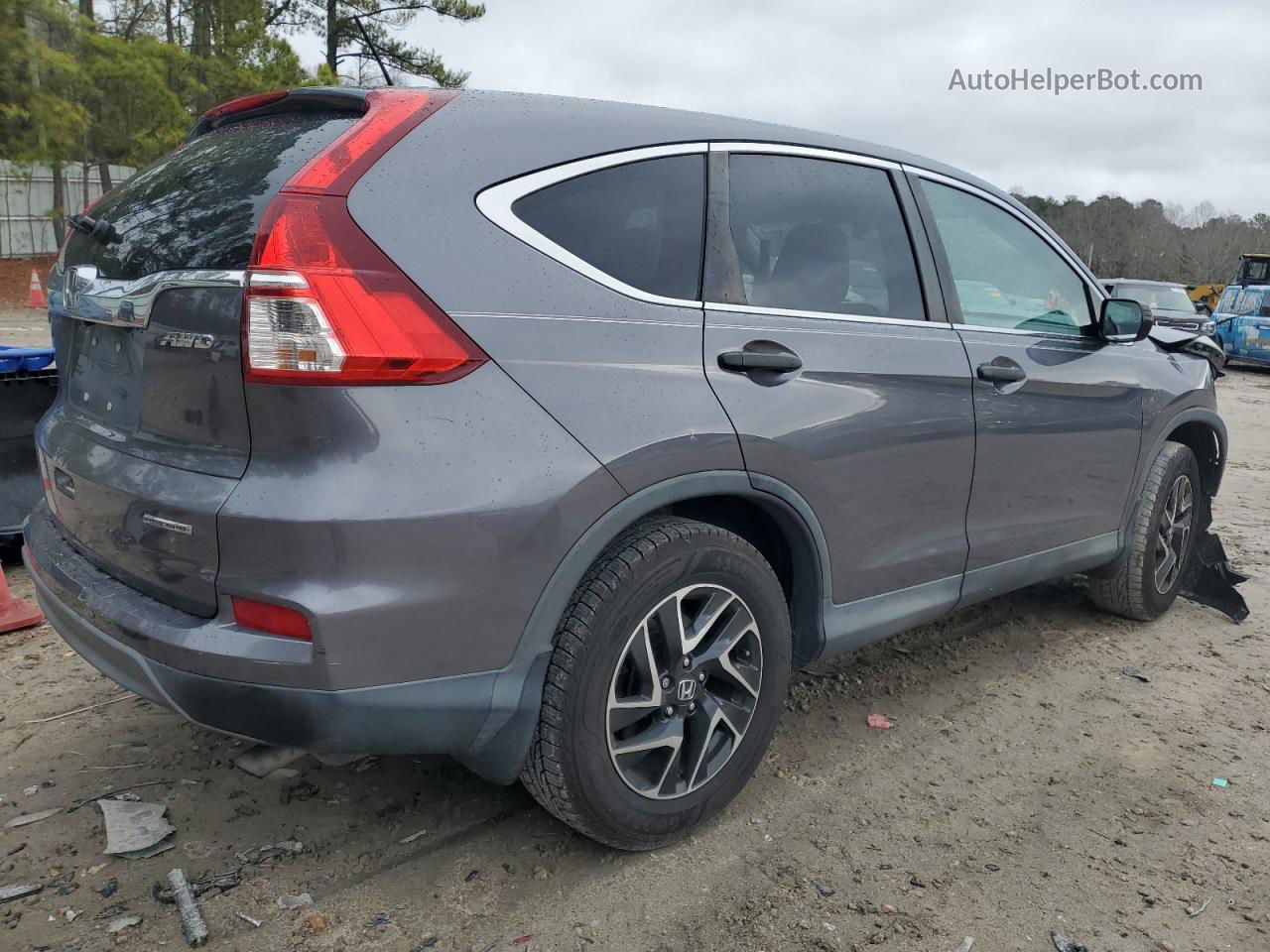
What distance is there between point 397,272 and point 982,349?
6.73ft

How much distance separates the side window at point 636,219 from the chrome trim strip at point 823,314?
0.30 ft

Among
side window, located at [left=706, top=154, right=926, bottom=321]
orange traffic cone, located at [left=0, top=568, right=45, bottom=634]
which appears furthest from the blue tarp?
side window, located at [left=706, top=154, right=926, bottom=321]

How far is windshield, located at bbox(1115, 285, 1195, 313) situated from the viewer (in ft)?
52.6

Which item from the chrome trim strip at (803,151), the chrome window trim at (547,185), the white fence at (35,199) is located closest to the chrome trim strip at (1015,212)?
the chrome trim strip at (803,151)

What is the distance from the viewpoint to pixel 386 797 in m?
2.87

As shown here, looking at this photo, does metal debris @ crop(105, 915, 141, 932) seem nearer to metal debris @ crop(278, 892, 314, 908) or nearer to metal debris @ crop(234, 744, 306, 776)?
metal debris @ crop(278, 892, 314, 908)

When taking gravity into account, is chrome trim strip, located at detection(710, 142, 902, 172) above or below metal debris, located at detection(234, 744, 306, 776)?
above

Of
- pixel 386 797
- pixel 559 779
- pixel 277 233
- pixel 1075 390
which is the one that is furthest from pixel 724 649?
pixel 1075 390

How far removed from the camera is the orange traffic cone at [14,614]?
4.10 m

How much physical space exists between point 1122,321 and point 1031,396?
72cm

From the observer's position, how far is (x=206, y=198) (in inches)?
88.9

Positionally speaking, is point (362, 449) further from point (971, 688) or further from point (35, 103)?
point (35, 103)

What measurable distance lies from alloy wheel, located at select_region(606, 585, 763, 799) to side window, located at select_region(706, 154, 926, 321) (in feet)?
2.66

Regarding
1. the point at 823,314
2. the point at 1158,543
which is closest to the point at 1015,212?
the point at 823,314
